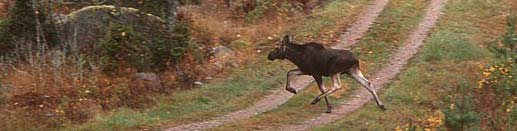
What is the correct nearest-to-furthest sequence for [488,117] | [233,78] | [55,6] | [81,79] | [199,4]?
[488,117], [81,79], [233,78], [55,6], [199,4]

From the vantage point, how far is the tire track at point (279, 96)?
54.5 ft

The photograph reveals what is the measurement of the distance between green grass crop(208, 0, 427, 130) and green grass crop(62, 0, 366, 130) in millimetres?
1118

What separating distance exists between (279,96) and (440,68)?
445 cm

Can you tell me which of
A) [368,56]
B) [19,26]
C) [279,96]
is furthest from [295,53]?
[19,26]

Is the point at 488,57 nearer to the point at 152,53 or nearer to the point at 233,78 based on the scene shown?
the point at 233,78

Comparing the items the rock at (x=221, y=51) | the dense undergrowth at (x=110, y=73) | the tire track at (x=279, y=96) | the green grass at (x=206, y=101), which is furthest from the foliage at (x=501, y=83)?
the rock at (x=221, y=51)

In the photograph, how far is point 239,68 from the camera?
21328 millimetres

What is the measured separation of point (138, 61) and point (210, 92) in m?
2.17

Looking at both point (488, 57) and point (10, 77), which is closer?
point (10, 77)

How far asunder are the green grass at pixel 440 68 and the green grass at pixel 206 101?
286 centimetres

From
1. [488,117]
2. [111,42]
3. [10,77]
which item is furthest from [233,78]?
[488,117]

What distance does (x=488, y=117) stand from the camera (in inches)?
642

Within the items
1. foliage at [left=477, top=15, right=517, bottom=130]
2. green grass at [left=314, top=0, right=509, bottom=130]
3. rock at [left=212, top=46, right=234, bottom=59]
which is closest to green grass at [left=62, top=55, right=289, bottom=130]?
rock at [left=212, top=46, right=234, bottom=59]

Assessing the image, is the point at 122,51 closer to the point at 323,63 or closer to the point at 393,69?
the point at 323,63
